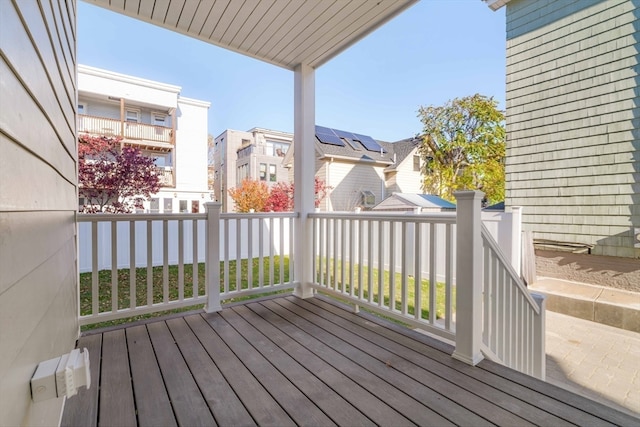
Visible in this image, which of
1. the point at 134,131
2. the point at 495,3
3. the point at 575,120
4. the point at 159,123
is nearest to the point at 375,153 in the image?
the point at 495,3

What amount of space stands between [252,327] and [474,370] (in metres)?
1.58

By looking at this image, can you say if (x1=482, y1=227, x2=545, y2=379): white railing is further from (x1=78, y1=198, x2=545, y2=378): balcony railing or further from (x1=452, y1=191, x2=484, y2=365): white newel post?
(x1=452, y1=191, x2=484, y2=365): white newel post

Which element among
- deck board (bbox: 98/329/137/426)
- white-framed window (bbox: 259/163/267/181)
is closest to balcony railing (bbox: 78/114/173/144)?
white-framed window (bbox: 259/163/267/181)

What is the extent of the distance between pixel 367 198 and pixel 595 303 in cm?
695

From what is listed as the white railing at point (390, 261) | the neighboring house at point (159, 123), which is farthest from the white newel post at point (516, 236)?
the neighboring house at point (159, 123)

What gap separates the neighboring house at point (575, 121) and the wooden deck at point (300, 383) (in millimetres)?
3324

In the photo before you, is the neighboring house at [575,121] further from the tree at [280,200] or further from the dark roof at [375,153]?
the tree at [280,200]

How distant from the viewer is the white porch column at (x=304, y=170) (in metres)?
3.10

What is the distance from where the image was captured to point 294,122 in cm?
317

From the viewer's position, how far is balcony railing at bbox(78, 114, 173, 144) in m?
7.59

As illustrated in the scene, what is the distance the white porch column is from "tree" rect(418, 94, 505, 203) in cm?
325

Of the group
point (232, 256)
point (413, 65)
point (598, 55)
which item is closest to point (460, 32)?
point (413, 65)

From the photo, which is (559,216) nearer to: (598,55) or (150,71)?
(598,55)

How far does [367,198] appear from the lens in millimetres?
10031
